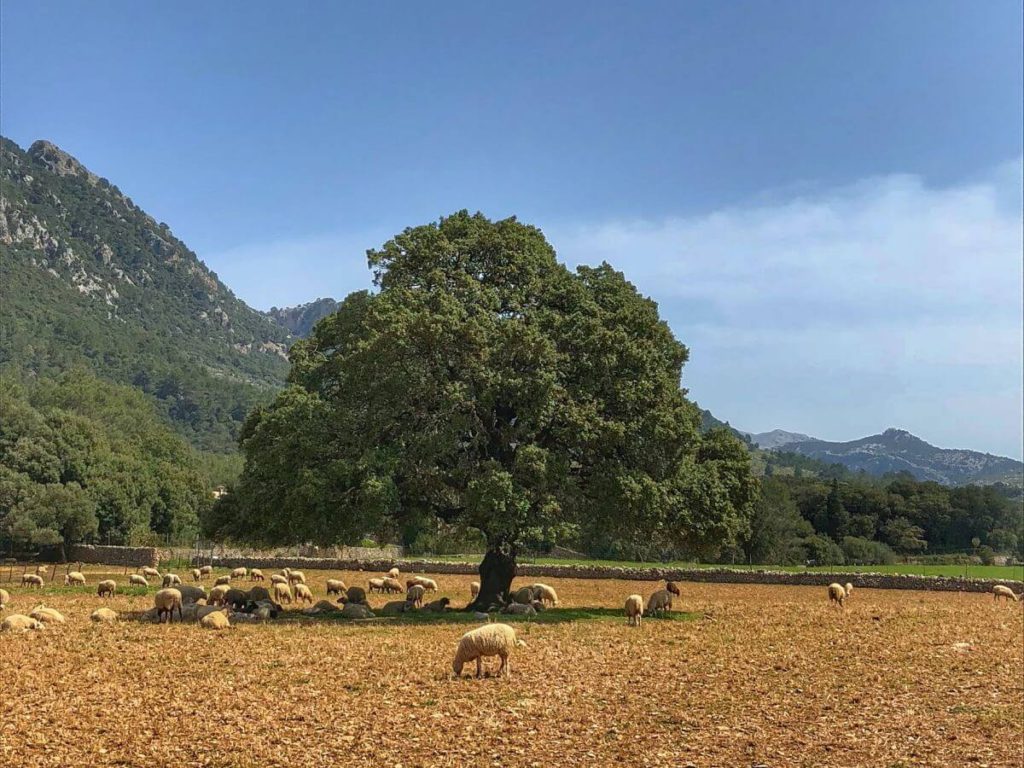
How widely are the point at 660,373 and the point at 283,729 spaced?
1901 cm

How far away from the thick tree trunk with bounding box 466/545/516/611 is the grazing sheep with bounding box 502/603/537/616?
634mm

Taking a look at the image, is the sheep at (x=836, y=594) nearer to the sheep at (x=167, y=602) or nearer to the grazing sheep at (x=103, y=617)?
the sheep at (x=167, y=602)

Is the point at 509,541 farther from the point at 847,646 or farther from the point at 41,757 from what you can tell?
the point at 41,757

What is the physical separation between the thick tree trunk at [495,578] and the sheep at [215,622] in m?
9.31

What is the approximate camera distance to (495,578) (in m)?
29.4

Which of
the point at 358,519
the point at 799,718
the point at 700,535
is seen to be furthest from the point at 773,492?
the point at 799,718

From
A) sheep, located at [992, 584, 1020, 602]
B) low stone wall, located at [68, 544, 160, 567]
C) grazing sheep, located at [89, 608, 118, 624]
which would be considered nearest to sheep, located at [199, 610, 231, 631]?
grazing sheep, located at [89, 608, 118, 624]

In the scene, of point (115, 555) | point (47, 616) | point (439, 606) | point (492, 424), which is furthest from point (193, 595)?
point (115, 555)

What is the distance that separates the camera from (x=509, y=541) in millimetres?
26797

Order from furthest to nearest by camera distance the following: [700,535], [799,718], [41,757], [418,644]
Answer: [700,535] → [418,644] → [799,718] → [41,757]

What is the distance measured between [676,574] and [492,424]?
112 feet

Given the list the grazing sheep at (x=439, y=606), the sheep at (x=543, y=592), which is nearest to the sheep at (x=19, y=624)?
the grazing sheep at (x=439, y=606)

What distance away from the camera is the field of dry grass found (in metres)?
11.3

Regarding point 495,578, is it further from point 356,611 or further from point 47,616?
point 47,616
